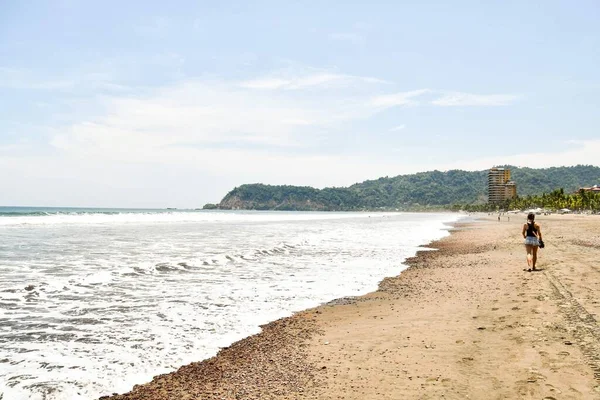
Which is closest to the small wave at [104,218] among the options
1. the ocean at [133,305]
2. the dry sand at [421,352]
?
the ocean at [133,305]

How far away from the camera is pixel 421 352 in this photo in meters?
6.82

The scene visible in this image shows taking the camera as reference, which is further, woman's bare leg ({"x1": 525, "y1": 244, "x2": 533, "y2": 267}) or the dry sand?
woman's bare leg ({"x1": 525, "y1": 244, "x2": 533, "y2": 267})

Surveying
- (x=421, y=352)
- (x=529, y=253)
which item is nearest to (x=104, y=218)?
(x=529, y=253)

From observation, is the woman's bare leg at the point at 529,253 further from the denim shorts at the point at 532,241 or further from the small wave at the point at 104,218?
the small wave at the point at 104,218

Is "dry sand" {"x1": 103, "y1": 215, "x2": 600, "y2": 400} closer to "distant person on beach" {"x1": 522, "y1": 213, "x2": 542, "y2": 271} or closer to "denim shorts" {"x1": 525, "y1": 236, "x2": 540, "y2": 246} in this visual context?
"distant person on beach" {"x1": 522, "y1": 213, "x2": 542, "y2": 271}

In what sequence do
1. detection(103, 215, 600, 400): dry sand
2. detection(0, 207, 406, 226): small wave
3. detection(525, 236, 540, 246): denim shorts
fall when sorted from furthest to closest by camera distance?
detection(0, 207, 406, 226): small wave
detection(525, 236, 540, 246): denim shorts
detection(103, 215, 600, 400): dry sand

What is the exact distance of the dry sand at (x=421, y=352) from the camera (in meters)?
5.41

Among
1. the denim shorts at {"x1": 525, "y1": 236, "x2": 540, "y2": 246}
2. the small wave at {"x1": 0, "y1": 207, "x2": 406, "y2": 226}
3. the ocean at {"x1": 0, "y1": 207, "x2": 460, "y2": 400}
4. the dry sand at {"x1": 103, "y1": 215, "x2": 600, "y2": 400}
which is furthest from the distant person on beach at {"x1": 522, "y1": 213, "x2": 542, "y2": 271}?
the small wave at {"x1": 0, "y1": 207, "x2": 406, "y2": 226}

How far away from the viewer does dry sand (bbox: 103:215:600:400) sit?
17.7ft

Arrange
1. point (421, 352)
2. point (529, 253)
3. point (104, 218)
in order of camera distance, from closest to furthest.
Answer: point (421, 352) → point (529, 253) → point (104, 218)

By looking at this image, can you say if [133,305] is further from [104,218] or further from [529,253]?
[104,218]

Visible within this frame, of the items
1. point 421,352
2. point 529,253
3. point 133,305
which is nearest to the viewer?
point 421,352

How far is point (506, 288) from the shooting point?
39.7ft

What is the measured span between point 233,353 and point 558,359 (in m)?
4.78
